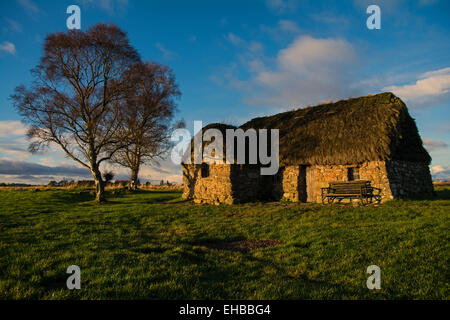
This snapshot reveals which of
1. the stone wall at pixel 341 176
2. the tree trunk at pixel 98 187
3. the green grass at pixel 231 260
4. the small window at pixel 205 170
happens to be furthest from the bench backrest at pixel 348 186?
the tree trunk at pixel 98 187

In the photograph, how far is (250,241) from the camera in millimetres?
7504

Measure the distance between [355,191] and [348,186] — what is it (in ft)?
1.60

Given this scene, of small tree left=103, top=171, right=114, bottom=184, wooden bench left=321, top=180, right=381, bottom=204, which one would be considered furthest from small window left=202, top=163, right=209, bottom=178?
small tree left=103, top=171, right=114, bottom=184

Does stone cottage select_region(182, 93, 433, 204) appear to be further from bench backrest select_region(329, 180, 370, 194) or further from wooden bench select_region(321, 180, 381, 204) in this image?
bench backrest select_region(329, 180, 370, 194)

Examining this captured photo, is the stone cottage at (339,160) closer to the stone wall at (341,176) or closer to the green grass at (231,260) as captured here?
the stone wall at (341,176)

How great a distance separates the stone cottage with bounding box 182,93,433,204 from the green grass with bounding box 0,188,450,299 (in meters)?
5.80

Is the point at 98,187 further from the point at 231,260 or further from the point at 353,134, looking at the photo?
the point at 353,134

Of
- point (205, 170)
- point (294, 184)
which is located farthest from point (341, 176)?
point (205, 170)

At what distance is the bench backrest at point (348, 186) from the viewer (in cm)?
1408

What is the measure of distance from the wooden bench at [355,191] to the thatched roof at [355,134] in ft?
5.34

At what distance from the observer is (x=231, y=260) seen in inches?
217

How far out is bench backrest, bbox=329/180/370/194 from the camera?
14078 mm
